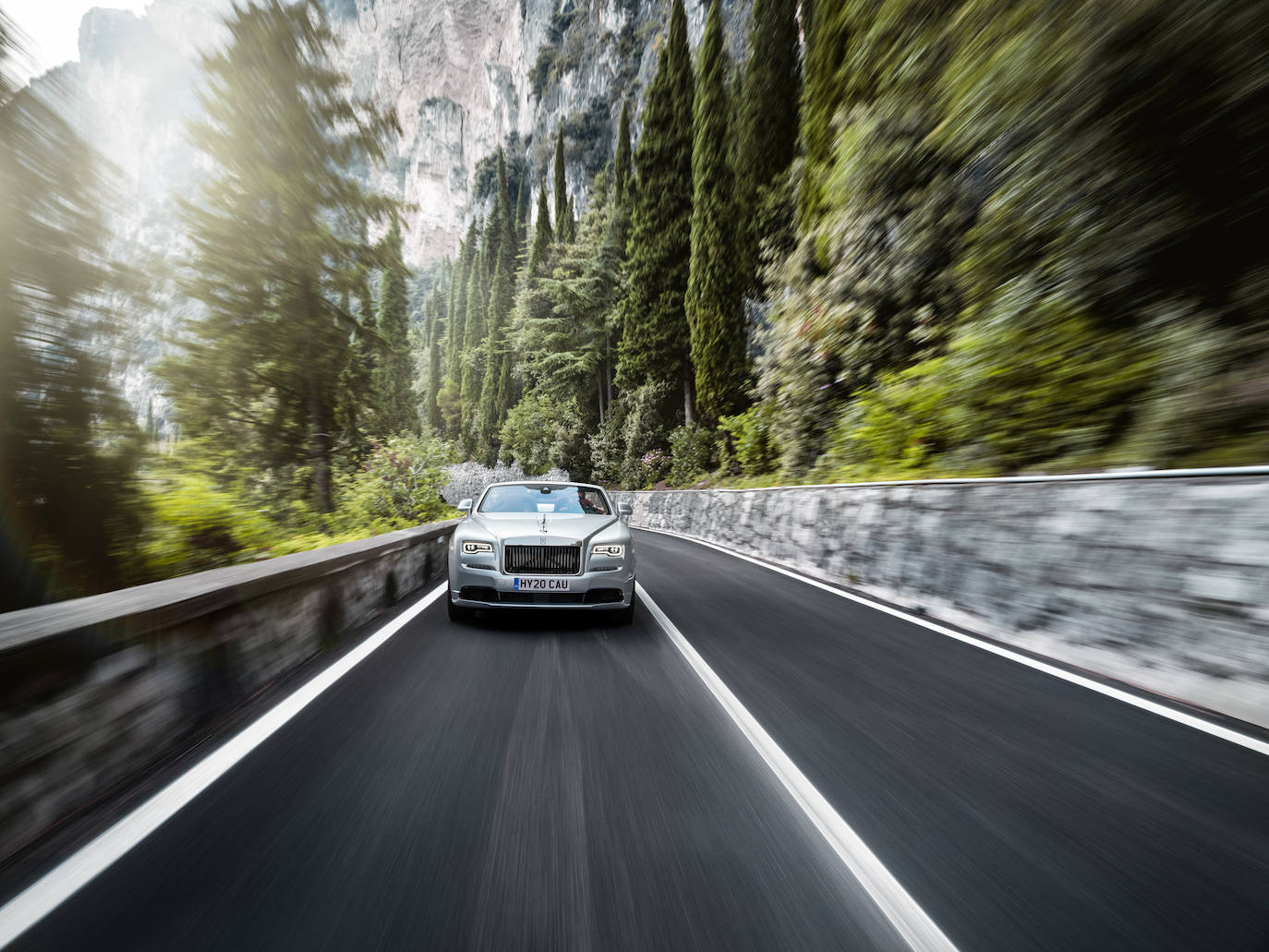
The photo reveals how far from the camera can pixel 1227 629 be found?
13.1 ft

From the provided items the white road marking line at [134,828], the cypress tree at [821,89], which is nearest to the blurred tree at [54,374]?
the white road marking line at [134,828]

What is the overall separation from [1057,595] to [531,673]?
408 centimetres

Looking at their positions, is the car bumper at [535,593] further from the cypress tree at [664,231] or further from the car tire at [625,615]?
the cypress tree at [664,231]

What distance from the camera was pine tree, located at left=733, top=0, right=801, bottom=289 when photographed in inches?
1049

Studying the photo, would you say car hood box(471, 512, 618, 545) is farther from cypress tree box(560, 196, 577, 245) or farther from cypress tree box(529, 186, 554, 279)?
cypress tree box(560, 196, 577, 245)

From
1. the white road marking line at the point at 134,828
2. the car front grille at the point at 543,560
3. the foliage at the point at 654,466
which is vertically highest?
the foliage at the point at 654,466

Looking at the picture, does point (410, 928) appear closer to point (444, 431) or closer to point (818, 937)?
point (818, 937)

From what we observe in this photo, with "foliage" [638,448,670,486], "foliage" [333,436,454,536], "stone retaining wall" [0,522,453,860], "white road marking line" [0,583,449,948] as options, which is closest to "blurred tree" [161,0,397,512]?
"foliage" [333,436,454,536]

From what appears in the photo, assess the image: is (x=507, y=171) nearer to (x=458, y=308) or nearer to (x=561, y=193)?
(x=458, y=308)

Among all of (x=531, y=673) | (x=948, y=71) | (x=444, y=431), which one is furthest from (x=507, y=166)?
(x=531, y=673)

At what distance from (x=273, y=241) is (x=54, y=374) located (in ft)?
26.7

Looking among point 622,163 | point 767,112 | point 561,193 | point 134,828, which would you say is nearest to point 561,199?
point 561,193

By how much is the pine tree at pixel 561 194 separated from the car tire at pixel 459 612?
55792 millimetres

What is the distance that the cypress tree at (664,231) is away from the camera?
107ft
